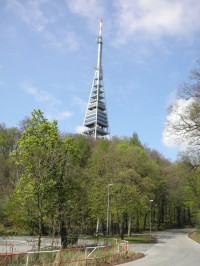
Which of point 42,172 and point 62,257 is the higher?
point 42,172

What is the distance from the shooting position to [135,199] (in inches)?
1993

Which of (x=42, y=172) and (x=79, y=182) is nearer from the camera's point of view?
(x=42, y=172)

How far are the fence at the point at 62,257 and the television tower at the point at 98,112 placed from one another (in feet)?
341

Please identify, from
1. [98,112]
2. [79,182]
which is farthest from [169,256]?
[98,112]

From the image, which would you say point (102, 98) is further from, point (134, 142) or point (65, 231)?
point (65, 231)

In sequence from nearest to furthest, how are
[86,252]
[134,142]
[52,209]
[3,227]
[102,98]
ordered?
[86,252] → [52,209] → [3,227] → [134,142] → [102,98]

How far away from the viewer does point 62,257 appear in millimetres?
19281

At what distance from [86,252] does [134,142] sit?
62.4 meters

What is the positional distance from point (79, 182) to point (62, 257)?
11.6 meters

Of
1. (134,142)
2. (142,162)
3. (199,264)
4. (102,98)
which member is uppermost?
(102,98)

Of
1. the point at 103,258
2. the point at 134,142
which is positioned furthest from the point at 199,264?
the point at 134,142

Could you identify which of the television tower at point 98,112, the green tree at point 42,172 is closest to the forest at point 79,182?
the green tree at point 42,172

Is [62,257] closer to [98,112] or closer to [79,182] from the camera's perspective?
[79,182]

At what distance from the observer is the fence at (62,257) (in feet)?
56.6
